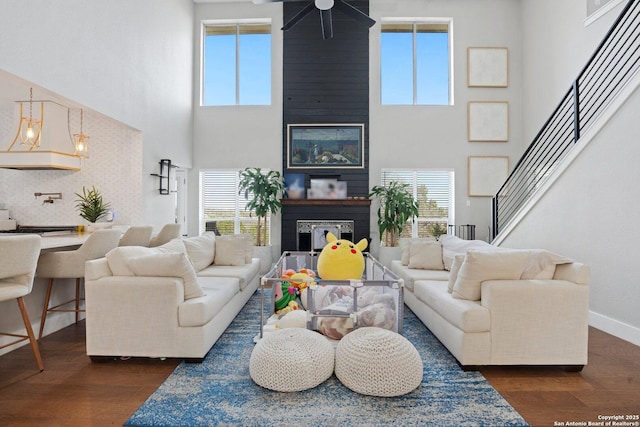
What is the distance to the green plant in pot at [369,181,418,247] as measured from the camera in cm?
646

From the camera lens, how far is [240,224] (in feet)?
24.4

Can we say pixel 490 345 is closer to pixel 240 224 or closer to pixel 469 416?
pixel 469 416

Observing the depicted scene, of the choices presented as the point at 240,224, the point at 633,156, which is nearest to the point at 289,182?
the point at 240,224

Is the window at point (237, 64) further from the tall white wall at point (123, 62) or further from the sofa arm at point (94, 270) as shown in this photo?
the sofa arm at point (94, 270)

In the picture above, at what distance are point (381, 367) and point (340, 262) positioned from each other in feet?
4.56

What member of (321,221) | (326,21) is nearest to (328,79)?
(326,21)

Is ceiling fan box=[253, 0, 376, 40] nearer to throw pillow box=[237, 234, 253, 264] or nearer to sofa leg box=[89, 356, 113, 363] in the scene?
throw pillow box=[237, 234, 253, 264]

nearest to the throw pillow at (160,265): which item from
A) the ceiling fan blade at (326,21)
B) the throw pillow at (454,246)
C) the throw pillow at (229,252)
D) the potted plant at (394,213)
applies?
the throw pillow at (229,252)

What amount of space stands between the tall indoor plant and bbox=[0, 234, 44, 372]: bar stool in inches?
94.5

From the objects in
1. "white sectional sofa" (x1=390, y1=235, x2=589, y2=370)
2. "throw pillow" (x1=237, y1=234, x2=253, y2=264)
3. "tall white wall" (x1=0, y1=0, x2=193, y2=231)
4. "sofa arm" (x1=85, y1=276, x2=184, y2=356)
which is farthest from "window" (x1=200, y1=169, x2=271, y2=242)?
"white sectional sofa" (x1=390, y1=235, x2=589, y2=370)

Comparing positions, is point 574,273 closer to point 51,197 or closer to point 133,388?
point 133,388

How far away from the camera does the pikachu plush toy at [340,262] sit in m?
3.37

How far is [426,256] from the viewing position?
4.19 metres

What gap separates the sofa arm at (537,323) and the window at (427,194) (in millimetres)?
4871
